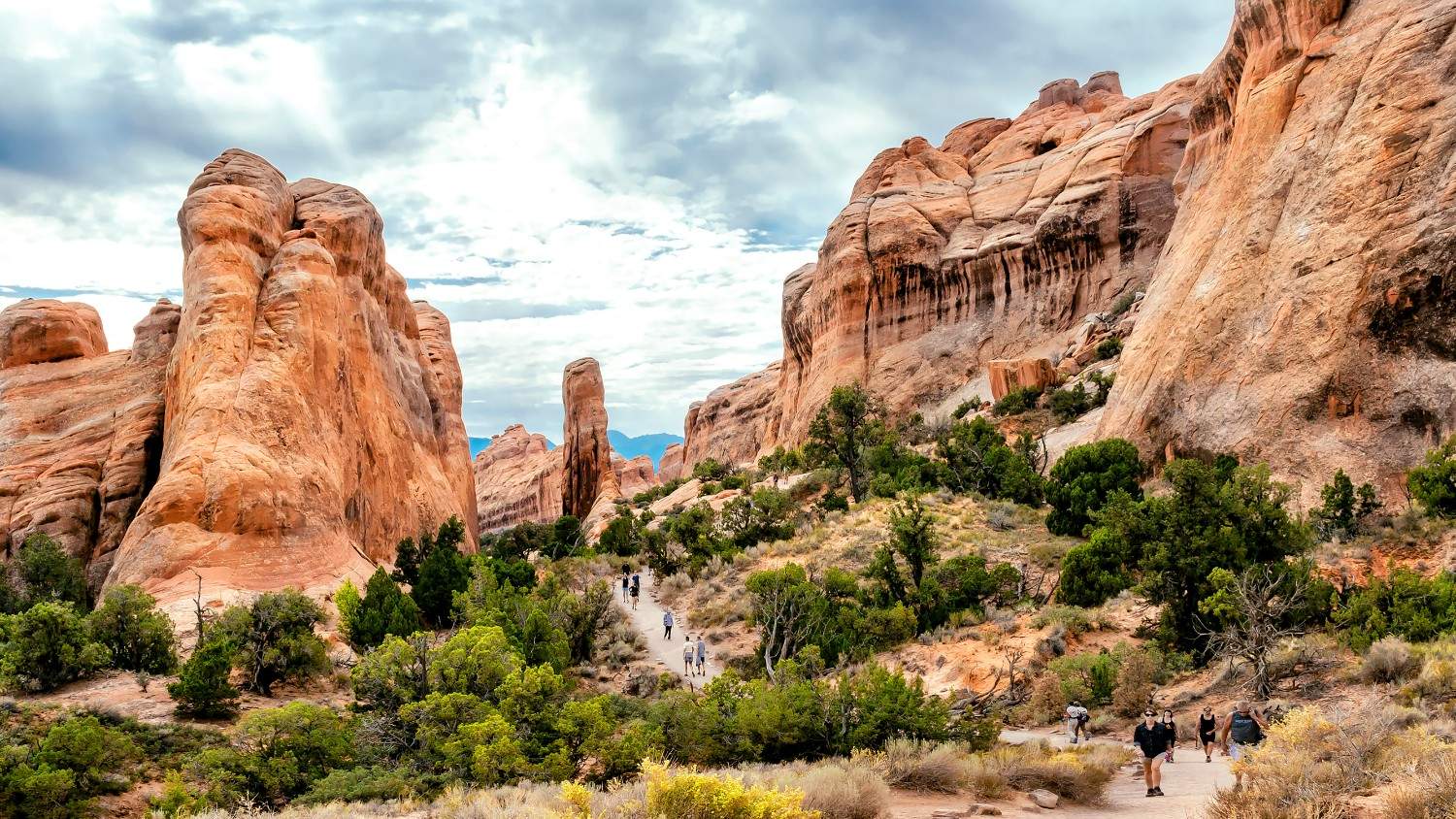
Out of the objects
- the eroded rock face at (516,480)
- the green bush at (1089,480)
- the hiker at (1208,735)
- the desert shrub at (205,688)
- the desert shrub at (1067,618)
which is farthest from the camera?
the eroded rock face at (516,480)

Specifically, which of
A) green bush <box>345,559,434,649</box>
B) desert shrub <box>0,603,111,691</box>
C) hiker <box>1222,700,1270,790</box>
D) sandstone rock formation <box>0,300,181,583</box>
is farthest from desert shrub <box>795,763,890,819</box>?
sandstone rock formation <box>0,300,181,583</box>

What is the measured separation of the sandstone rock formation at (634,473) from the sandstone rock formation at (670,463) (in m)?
1.44

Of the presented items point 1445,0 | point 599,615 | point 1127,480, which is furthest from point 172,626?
point 1445,0

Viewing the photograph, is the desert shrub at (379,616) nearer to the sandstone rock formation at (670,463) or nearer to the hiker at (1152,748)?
the hiker at (1152,748)

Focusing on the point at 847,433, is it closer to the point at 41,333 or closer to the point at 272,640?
the point at 272,640

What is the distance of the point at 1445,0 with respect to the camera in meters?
26.8

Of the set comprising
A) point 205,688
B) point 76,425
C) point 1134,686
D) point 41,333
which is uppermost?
point 41,333

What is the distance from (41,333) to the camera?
37844 mm

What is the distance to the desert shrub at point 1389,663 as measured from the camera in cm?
1461

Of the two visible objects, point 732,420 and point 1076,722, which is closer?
point 1076,722

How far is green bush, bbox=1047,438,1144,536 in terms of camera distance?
29.2 meters

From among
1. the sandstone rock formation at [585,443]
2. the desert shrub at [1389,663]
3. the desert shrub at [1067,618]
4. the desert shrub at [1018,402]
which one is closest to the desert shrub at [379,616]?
the desert shrub at [1067,618]

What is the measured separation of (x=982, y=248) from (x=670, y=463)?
6846cm

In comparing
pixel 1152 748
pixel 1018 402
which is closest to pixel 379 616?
pixel 1152 748
